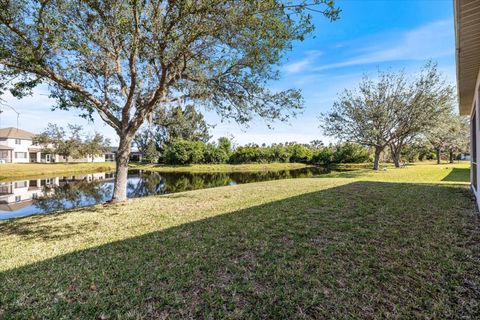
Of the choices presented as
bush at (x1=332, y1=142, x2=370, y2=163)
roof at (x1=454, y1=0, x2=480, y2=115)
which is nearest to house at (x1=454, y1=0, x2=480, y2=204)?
roof at (x1=454, y1=0, x2=480, y2=115)

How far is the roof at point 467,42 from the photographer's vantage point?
131 inches

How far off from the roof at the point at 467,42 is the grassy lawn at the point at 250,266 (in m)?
3.22

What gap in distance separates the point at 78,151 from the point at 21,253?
4518cm

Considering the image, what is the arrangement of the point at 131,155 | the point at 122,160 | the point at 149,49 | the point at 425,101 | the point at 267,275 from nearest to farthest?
the point at 267,275
the point at 149,49
the point at 122,160
the point at 425,101
the point at 131,155

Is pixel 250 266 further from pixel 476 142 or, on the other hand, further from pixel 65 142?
pixel 65 142

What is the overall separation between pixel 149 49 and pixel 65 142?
44587 millimetres

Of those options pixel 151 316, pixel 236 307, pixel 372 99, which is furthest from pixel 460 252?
pixel 372 99

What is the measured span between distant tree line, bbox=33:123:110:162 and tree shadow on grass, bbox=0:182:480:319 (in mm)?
45547

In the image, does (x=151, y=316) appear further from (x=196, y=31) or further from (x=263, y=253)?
(x=196, y=31)

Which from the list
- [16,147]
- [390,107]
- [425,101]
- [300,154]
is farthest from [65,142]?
[425,101]

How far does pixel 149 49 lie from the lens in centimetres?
567

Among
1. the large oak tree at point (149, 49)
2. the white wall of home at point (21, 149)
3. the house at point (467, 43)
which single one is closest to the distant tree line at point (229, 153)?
the white wall of home at point (21, 149)

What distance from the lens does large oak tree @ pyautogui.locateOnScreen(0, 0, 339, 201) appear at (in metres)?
4.86

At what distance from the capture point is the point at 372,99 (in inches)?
721
